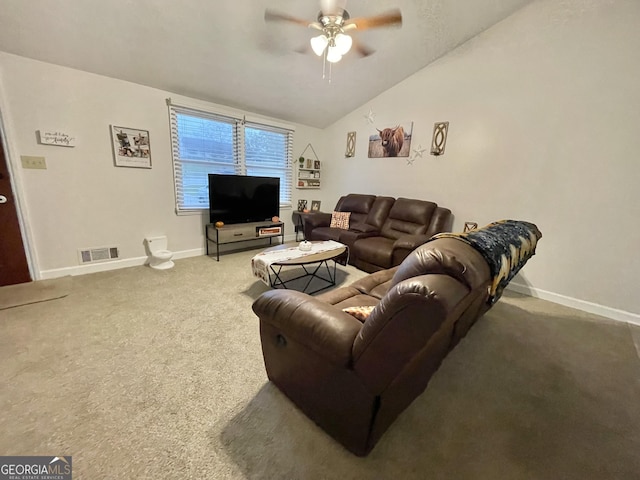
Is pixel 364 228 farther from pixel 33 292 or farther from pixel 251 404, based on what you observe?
pixel 33 292

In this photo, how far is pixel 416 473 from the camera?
43.3 inches

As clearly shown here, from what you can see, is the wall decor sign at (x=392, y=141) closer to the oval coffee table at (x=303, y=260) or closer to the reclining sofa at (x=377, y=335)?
the oval coffee table at (x=303, y=260)

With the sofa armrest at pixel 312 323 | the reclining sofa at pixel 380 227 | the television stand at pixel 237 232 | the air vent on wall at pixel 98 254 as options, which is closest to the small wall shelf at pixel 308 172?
the reclining sofa at pixel 380 227

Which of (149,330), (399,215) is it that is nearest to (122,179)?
(149,330)

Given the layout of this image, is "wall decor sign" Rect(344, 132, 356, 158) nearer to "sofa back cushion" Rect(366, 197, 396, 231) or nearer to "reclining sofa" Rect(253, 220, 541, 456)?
"sofa back cushion" Rect(366, 197, 396, 231)

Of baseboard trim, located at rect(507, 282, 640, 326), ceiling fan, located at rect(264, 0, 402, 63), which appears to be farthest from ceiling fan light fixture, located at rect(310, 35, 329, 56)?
baseboard trim, located at rect(507, 282, 640, 326)

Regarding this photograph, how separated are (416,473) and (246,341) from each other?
4.26 feet

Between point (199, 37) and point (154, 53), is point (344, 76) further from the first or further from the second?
point (154, 53)

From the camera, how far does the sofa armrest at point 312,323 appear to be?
1047 mm

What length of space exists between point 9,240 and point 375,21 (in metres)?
3.97

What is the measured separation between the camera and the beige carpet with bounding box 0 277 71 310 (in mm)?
2295

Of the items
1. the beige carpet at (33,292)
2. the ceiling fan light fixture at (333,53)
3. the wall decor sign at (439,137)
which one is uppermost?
the ceiling fan light fixture at (333,53)

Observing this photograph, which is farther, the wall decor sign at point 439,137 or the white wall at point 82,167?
the wall decor sign at point 439,137

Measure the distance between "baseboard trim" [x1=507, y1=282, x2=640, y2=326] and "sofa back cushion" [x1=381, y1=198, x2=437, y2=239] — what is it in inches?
50.9
